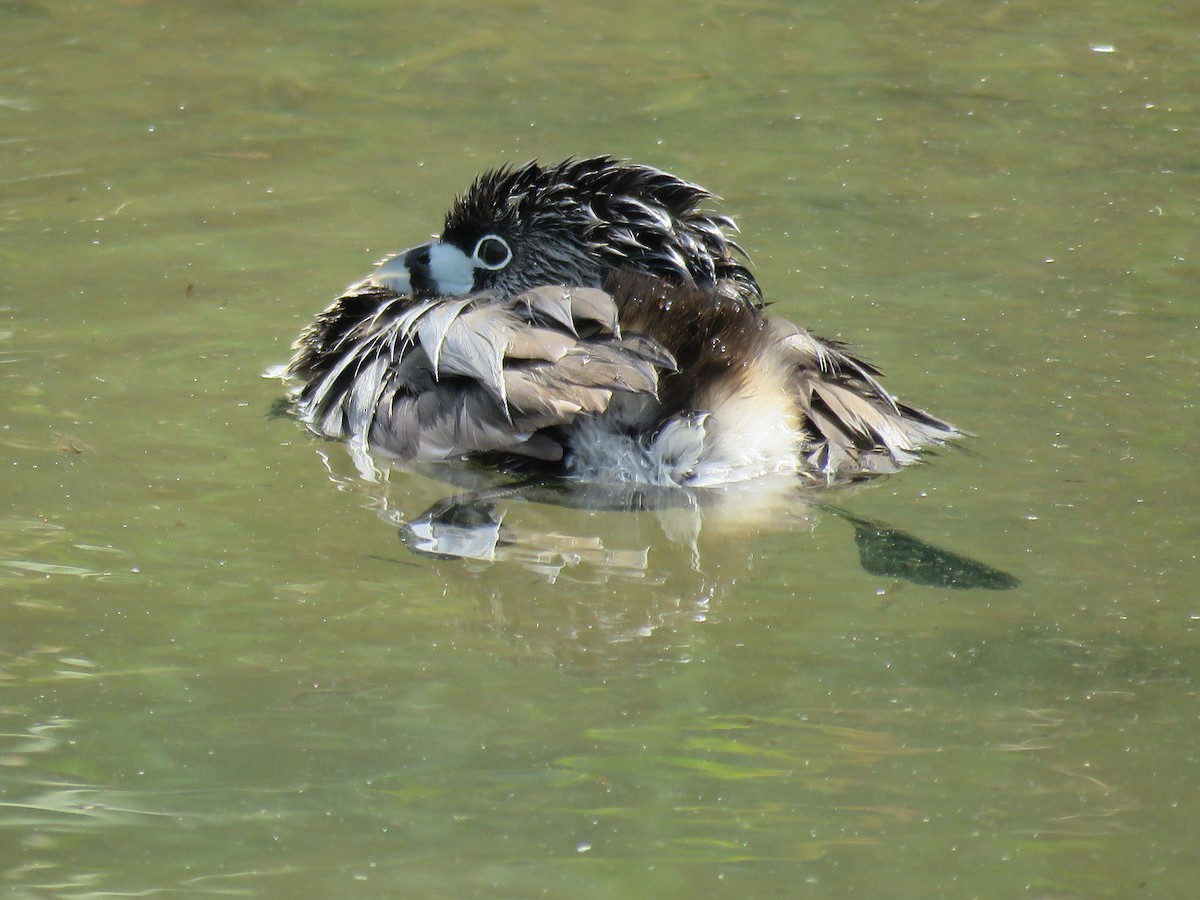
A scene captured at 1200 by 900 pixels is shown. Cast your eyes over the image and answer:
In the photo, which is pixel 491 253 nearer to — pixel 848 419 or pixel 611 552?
pixel 848 419

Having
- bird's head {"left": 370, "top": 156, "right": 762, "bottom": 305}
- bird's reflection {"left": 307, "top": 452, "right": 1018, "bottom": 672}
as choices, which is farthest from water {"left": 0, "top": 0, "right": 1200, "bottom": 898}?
bird's head {"left": 370, "top": 156, "right": 762, "bottom": 305}

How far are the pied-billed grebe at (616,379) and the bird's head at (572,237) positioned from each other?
0.03 ft

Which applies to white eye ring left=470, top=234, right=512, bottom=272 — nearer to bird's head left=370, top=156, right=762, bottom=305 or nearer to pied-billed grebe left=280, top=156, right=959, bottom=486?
bird's head left=370, top=156, right=762, bottom=305

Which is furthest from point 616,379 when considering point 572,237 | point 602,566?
point 572,237

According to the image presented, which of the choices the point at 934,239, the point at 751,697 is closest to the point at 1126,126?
the point at 934,239

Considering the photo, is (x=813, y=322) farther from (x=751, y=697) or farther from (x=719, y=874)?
(x=719, y=874)

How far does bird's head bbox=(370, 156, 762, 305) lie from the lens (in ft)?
17.9

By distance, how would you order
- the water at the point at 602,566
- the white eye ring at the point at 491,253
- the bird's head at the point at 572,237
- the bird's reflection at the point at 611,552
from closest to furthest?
the water at the point at 602,566, the bird's reflection at the point at 611,552, the bird's head at the point at 572,237, the white eye ring at the point at 491,253

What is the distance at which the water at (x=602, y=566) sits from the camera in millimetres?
3164

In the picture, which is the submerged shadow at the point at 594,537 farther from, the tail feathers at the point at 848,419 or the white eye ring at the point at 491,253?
the white eye ring at the point at 491,253

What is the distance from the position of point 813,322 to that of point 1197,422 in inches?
59.5

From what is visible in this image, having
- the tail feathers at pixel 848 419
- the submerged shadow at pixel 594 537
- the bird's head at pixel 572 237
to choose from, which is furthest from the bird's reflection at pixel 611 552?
the bird's head at pixel 572 237

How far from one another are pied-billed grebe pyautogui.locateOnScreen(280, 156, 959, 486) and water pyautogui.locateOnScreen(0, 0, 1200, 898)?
0.15 metres

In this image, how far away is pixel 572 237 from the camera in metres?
5.54
